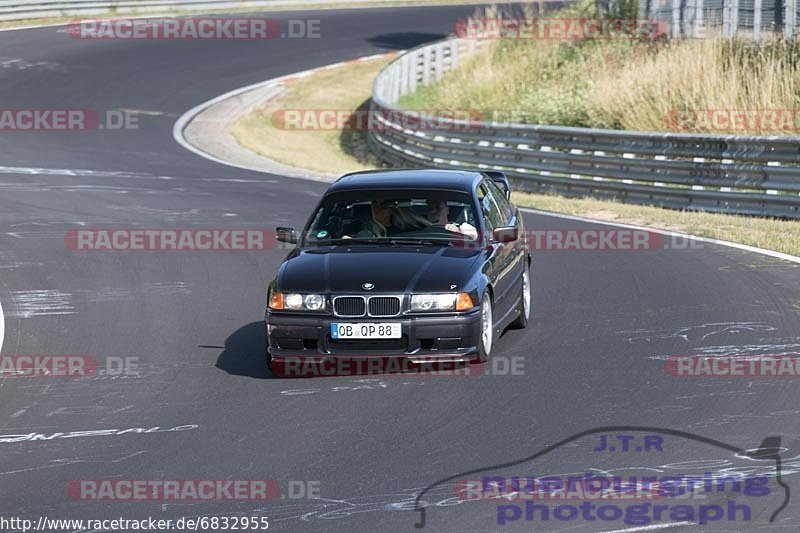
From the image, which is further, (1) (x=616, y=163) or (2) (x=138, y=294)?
(1) (x=616, y=163)

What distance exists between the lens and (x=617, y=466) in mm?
7508

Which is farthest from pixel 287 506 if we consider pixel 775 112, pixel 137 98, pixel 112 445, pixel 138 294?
pixel 137 98

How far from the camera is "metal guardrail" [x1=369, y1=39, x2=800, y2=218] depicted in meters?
19.3

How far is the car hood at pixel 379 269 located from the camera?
32.8 ft

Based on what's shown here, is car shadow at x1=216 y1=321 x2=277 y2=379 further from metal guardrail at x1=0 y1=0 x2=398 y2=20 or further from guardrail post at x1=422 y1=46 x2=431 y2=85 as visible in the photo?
metal guardrail at x1=0 y1=0 x2=398 y2=20

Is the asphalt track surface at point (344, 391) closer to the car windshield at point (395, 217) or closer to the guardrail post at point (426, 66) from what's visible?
the car windshield at point (395, 217)

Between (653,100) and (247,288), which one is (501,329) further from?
(653,100)

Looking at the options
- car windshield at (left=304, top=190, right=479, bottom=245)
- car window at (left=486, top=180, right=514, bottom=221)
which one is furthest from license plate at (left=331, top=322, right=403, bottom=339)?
car window at (left=486, top=180, right=514, bottom=221)

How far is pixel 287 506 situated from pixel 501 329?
14.2ft

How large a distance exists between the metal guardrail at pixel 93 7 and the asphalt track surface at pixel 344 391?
1083 inches

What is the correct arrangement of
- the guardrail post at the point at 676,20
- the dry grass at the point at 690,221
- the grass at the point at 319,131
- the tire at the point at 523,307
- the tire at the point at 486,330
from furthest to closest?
the guardrail post at the point at 676,20
the grass at the point at 319,131
the dry grass at the point at 690,221
the tire at the point at 523,307
the tire at the point at 486,330

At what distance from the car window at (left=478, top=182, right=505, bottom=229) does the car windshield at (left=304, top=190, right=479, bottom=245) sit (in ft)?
0.81

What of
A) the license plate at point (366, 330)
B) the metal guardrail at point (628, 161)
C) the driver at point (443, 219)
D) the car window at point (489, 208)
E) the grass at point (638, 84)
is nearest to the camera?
the license plate at point (366, 330)

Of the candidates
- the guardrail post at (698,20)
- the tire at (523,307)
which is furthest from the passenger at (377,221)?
the guardrail post at (698,20)
